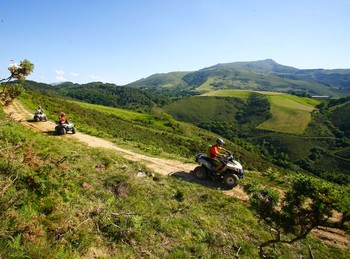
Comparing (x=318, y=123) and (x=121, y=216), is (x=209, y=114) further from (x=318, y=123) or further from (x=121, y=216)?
(x=121, y=216)

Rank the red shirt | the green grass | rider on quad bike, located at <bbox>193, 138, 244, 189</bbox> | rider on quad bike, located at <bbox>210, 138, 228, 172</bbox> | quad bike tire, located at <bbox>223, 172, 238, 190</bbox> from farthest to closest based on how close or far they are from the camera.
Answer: the green grass, the red shirt, rider on quad bike, located at <bbox>210, 138, 228, 172</bbox>, rider on quad bike, located at <bbox>193, 138, 244, 189</bbox>, quad bike tire, located at <bbox>223, 172, 238, 190</bbox>

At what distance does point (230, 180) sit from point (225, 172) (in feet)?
1.67

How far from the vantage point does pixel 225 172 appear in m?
15.3

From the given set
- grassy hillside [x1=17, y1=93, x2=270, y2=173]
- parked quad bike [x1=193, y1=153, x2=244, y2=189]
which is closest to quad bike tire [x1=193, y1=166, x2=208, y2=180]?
parked quad bike [x1=193, y1=153, x2=244, y2=189]

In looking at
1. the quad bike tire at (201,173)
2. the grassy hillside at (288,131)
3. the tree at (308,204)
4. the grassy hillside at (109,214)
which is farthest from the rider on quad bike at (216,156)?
the grassy hillside at (288,131)

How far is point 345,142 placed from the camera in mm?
129250

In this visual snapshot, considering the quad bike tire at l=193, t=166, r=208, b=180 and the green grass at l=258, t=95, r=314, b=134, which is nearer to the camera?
the quad bike tire at l=193, t=166, r=208, b=180

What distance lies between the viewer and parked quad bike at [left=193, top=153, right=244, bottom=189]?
15.0 meters

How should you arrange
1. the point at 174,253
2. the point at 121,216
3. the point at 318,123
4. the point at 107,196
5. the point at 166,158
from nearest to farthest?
the point at 174,253 < the point at 121,216 < the point at 107,196 < the point at 166,158 < the point at 318,123

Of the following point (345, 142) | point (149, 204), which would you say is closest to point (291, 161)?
point (345, 142)

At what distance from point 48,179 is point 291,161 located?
397 ft

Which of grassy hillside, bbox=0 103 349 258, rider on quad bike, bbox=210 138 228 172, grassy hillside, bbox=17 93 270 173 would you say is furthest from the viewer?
grassy hillside, bbox=17 93 270 173

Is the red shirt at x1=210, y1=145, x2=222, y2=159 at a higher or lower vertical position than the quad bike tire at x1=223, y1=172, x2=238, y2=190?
higher

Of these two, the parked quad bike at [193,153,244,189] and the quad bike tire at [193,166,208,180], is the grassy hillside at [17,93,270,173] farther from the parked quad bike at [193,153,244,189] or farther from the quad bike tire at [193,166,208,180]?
the parked quad bike at [193,153,244,189]
